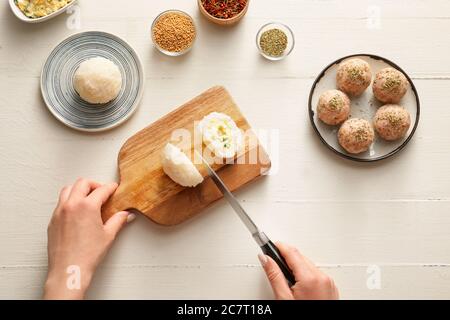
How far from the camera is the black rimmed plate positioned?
2.02 meters

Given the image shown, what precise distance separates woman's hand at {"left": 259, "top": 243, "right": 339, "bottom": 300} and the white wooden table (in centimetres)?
14

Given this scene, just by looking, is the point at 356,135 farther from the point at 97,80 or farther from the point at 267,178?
the point at 97,80

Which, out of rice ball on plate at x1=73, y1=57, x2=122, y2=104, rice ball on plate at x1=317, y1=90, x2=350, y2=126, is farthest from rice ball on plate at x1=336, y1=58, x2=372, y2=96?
rice ball on plate at x1=73, y1=57, x2=122, y2=104

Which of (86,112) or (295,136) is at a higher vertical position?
(86,112)

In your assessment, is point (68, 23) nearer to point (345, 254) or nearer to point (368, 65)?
point (368, 65)

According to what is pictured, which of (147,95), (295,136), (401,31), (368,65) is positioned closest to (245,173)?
(295,136)

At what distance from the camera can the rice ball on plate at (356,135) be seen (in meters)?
1.94

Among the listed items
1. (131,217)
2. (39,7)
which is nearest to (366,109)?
(131,217)

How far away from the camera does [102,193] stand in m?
1.95

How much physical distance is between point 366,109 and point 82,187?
1.06 metres

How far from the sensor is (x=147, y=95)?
6.82 feet

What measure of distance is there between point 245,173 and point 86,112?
62cm

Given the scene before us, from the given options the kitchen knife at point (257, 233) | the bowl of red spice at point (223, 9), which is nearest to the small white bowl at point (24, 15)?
the bowl of red spice at point (223, 9)

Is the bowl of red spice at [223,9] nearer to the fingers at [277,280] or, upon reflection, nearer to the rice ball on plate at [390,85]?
the rice ball on plate at [390,85]
